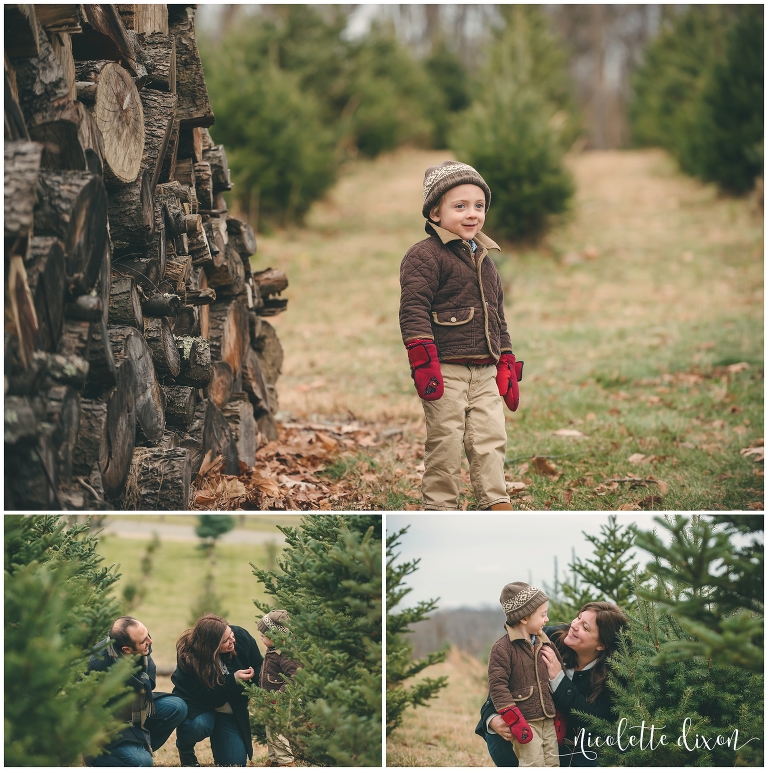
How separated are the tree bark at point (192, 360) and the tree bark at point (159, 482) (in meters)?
0.60

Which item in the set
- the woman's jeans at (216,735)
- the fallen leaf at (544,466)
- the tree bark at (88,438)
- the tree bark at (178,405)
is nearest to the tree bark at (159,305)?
the tree bark at (178,405)

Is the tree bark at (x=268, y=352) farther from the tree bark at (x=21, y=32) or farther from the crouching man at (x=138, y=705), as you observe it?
the tree bark at (x=21, y=32)

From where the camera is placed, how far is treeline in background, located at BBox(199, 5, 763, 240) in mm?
12805

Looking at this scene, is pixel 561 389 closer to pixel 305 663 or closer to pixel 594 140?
pixel 305 663

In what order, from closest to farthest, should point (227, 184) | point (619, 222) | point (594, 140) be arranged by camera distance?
point (227, 184) < point (619, 222) < point (594, 140)

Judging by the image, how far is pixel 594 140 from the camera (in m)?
31.9

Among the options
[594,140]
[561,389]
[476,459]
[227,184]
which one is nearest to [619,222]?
[561,389]

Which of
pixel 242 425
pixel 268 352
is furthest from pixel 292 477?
pixel 268 352

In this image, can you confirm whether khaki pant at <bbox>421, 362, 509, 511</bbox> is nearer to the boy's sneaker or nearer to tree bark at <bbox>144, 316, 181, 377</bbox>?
tree bark at <bbox>144, 316, 181, 377</bbox>

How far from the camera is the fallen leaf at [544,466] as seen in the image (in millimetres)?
4707

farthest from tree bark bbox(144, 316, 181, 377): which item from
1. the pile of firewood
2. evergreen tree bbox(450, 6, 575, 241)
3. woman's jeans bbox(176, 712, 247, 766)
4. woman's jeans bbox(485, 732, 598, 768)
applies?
evergreen tree bbox(450, 6, 575, 241)

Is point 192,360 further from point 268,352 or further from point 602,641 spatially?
point 602,641

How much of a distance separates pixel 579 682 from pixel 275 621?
4.27 feet

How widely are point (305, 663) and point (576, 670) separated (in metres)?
1.18
